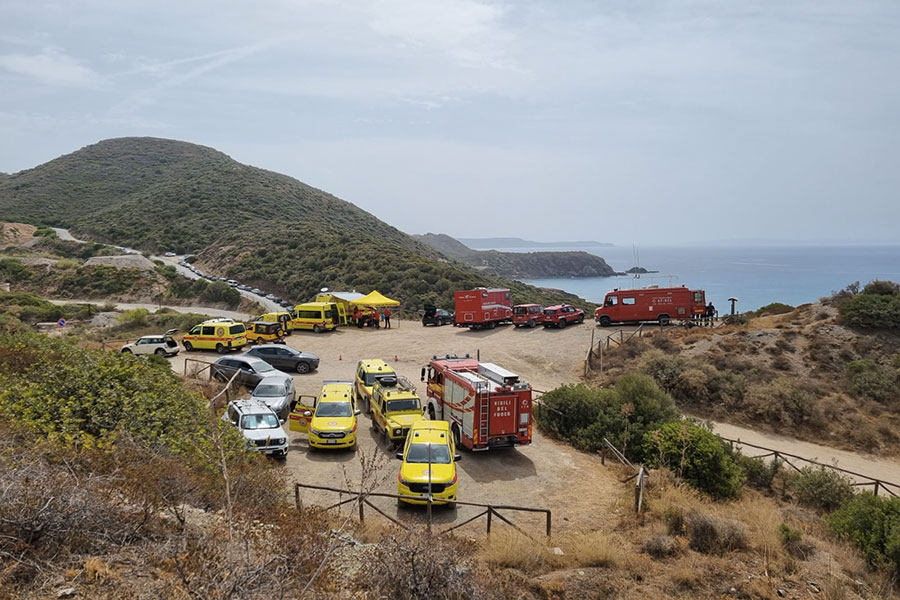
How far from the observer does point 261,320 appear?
3105cm

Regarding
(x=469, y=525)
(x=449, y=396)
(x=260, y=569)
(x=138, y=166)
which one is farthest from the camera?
(x=138, y=166)

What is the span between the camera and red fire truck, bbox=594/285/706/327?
108 feet

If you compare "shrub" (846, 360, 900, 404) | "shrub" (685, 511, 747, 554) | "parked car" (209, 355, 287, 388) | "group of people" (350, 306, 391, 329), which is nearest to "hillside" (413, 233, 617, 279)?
"group of people" (350, 306, 391, 329)

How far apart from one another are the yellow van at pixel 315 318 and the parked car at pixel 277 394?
13.7 metres

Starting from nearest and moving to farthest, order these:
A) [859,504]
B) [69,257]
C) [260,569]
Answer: [260,569], [859,504], [69,257]

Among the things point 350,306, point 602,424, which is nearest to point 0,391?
point 602,424

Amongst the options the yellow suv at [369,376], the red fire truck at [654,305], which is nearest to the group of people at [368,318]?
the red fire truck at [654,305]

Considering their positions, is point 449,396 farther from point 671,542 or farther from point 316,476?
point 671,542

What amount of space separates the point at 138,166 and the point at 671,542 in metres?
127

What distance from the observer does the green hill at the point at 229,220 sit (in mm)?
51312

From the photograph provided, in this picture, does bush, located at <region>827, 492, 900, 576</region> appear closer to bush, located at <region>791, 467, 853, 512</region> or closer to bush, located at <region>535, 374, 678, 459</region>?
bush, located at <region>791, 467, 853, 512</region>

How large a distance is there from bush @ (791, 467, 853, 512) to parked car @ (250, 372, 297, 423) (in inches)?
629

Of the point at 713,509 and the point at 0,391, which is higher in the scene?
the point at 0,391

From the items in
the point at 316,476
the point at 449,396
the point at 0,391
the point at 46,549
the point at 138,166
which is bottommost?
the point at 316,476
